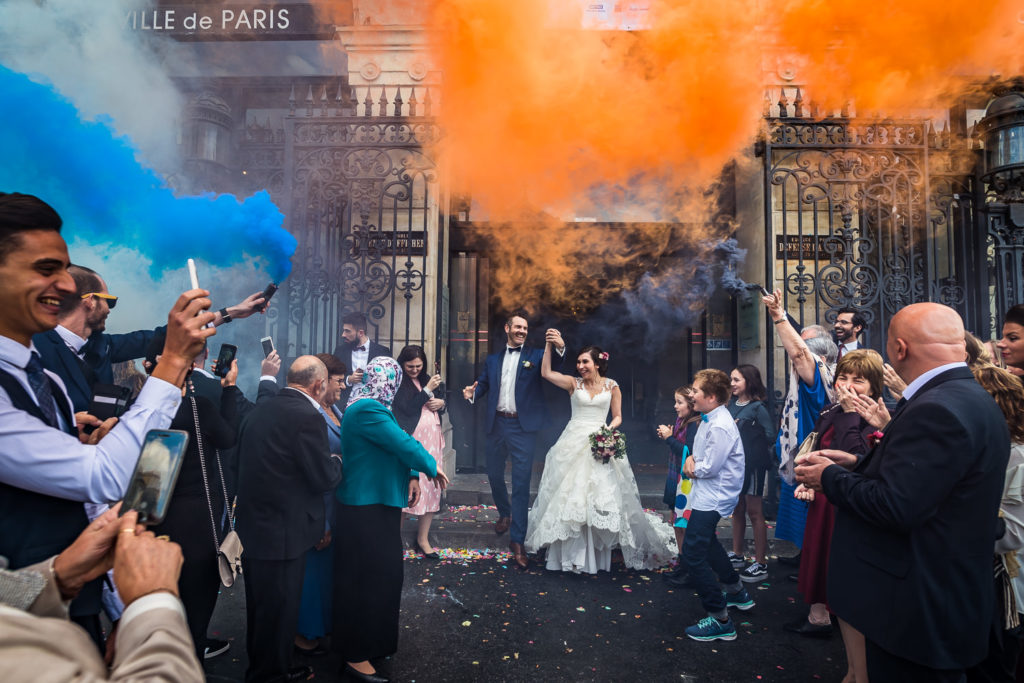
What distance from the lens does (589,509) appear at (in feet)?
17.1

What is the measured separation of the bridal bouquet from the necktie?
438 cm

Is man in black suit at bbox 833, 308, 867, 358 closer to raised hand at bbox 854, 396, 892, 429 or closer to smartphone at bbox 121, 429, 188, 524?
raised hand at bbox 854, 396, 892, 429

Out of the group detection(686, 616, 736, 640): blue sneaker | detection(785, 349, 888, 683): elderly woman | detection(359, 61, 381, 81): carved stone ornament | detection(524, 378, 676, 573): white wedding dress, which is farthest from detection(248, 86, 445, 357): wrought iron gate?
detection(785, 349, 888, 683): elderly woman

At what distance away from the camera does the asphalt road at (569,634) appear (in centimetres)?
362

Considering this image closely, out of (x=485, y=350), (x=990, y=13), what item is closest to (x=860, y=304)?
(x=990, y=13)

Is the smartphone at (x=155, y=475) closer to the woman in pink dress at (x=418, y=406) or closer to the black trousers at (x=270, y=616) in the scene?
the black trousers at (x=270, y=616)

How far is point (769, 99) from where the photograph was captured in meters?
7.48

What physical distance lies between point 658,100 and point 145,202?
20.9 ft

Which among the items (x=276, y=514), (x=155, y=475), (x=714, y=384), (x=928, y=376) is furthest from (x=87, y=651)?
(x=714, y=384)

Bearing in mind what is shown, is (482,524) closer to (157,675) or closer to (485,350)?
(485,350)

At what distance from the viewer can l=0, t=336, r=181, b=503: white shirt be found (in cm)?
144

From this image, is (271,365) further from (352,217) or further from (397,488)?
(352,217)

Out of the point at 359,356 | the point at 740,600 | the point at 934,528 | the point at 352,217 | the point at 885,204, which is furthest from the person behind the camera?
the point at 352,217

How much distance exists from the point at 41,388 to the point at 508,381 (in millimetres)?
4902
